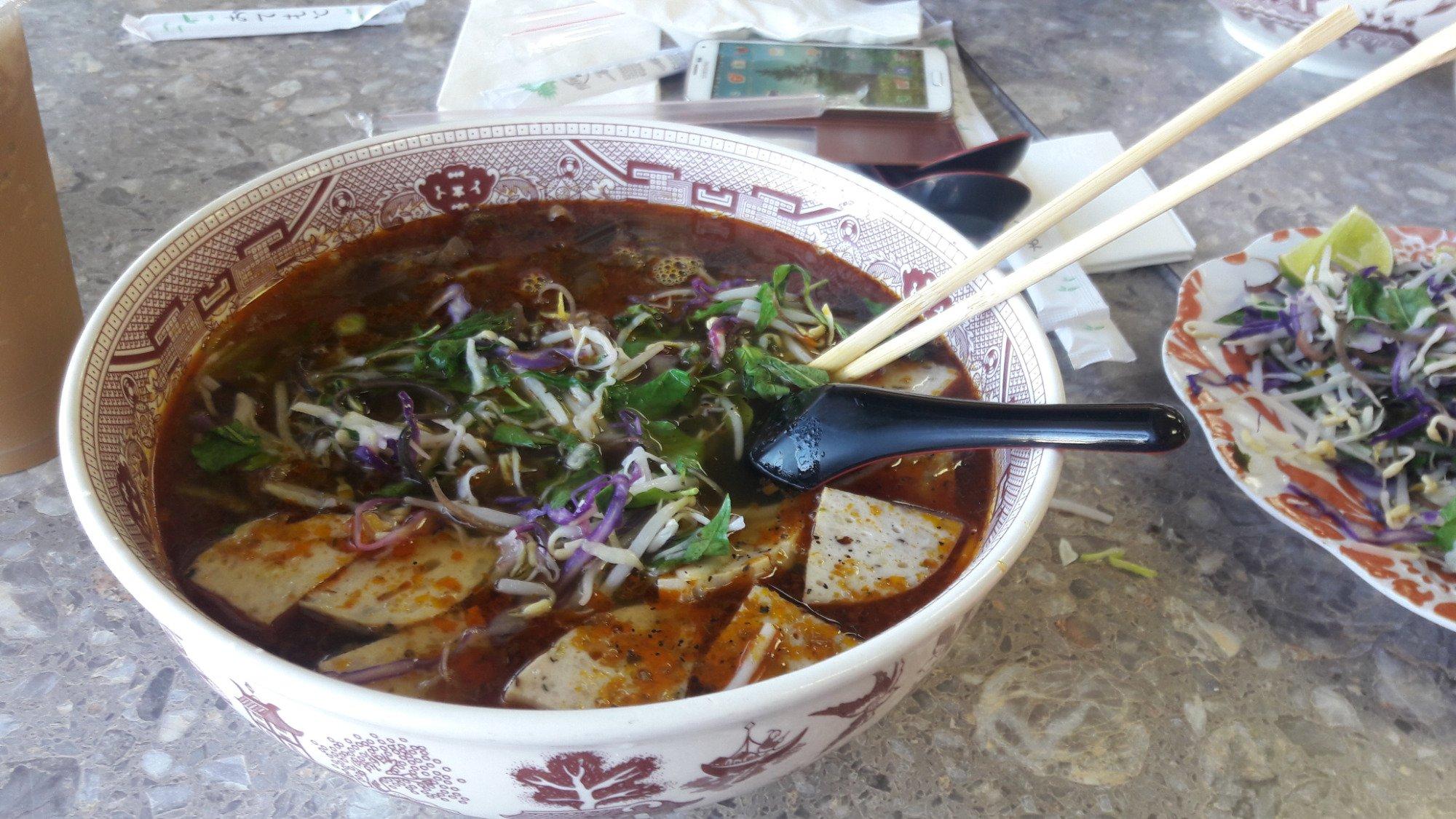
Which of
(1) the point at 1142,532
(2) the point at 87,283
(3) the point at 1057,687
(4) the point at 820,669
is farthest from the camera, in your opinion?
(2) the point at 87,283

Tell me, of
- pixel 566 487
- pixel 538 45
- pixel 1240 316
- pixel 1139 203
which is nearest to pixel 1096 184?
pixel 1139 203

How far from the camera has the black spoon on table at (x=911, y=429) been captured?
86 centimetres

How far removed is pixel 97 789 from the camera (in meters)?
0.93

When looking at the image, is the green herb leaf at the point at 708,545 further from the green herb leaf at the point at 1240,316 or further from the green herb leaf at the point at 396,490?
the green herb leaf at the point at 1240,316

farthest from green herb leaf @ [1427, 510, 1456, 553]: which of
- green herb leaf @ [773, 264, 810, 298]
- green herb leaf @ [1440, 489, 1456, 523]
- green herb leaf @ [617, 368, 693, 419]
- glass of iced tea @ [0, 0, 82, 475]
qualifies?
glass of iced tea @ [0, 0, 82, 475]

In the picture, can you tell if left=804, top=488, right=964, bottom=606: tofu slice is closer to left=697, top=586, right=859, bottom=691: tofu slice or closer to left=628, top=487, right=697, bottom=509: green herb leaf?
left=697, top=586, right=859, bottom=691: tofu slice

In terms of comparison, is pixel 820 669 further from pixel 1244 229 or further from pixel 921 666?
pixel 1244 229

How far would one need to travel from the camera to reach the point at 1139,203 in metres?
0.85

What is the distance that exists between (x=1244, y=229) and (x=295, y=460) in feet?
5.95

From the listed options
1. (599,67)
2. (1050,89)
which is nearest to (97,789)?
(599,67)

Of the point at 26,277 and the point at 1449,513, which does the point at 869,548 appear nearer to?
the point at 1449,513

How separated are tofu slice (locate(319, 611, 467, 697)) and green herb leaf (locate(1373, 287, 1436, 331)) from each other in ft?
5.09

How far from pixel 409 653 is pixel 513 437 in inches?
12.2

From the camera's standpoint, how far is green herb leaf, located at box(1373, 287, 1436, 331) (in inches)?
60.6
